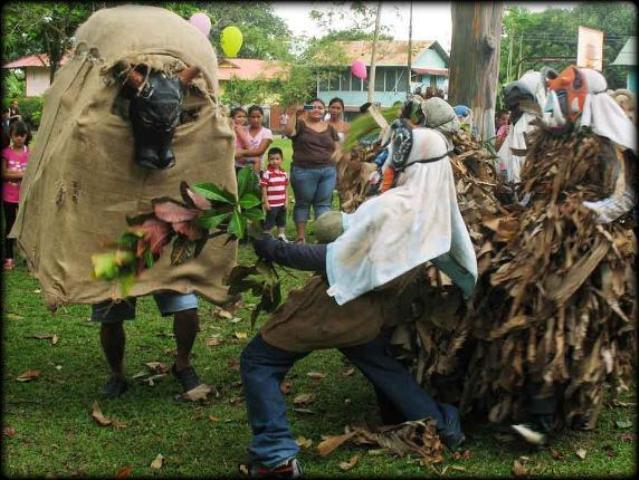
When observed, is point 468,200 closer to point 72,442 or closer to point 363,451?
point 363,451

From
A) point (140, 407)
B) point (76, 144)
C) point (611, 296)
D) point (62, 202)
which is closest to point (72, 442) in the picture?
point (140, 407)

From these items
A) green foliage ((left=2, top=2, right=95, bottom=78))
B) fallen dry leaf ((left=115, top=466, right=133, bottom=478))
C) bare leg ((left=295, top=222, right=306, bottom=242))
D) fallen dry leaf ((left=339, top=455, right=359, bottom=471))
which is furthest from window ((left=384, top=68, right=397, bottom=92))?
fallen dry leaf ((left=115, top=466, right=133, bottom=478))

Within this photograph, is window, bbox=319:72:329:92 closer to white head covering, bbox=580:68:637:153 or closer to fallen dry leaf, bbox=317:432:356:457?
white head covering, bbox=580:68:637:153

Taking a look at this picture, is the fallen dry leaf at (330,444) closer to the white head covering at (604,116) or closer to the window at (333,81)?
the white head covering at (604,116)

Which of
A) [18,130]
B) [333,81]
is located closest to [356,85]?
[333,81]

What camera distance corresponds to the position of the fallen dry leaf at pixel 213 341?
A: 7.63m

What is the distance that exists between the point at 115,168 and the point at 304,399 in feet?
6.90

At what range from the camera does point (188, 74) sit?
18.8ft

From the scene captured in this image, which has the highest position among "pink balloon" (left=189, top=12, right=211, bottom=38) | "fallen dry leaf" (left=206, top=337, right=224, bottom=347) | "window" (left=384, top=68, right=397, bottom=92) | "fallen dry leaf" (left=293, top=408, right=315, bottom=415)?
"pink balloon" (left=189, top=12, right=211, bottom=38)

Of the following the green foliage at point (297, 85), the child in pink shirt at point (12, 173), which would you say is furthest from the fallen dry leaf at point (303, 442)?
the green foliage at point (297, 85)

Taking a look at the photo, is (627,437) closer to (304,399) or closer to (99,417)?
(304,399)

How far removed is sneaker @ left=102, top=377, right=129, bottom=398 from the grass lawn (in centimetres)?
6

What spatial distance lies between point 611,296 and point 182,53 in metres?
3.19

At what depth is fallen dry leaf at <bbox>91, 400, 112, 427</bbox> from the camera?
19.0ft
